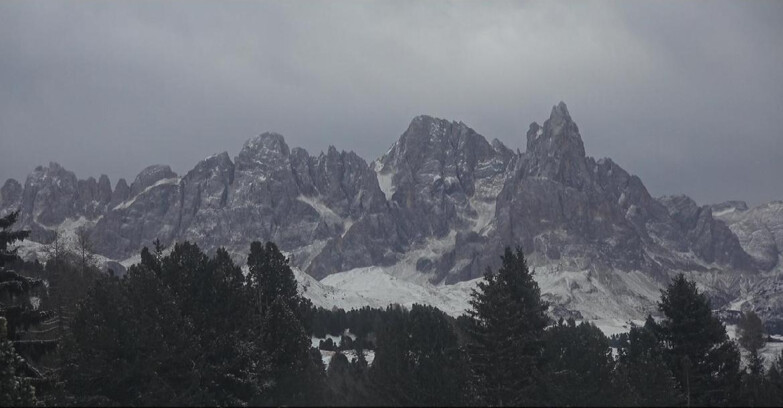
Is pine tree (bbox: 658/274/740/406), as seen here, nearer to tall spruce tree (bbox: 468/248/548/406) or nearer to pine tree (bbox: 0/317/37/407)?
tall spruce tree (bbox: 468/248/548/406)

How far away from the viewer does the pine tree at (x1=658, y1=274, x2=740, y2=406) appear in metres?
61.2

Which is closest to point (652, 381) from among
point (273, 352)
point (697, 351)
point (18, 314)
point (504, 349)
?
point (697, 351)

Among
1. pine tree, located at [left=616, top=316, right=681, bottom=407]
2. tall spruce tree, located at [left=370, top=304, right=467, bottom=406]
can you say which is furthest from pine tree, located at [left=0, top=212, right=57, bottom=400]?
pine tree, located at [left=616, top=316, right=681, bottom=407]

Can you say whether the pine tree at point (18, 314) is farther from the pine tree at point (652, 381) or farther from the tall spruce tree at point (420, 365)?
the pine tree at point (652, 381)

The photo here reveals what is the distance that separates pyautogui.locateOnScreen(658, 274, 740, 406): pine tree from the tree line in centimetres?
10

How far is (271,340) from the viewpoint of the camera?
205ft

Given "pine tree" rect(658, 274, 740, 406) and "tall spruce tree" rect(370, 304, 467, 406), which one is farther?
"pine tree" rect(658, 274, 740, 406)

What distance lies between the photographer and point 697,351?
63.4 metres

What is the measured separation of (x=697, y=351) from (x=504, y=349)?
16.6m

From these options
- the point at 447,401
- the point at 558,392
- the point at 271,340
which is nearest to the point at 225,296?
the point at 271,340

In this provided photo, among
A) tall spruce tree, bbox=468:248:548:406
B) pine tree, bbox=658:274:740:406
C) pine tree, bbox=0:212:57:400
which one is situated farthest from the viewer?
pine tree, bbox=658:274:740:406

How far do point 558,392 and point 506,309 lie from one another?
641 cm

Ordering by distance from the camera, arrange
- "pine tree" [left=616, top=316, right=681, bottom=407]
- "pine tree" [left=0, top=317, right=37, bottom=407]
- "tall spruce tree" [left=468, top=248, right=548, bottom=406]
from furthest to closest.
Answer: "tall spruce tree" [left=468, top=248, right=548, bottom=406], "pine tree" [left=616, top=316, right=681, bottom=407], "pine tree" [left=0, top=317, right=37, bottom=407]

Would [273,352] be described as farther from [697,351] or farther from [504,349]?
[697,351]
